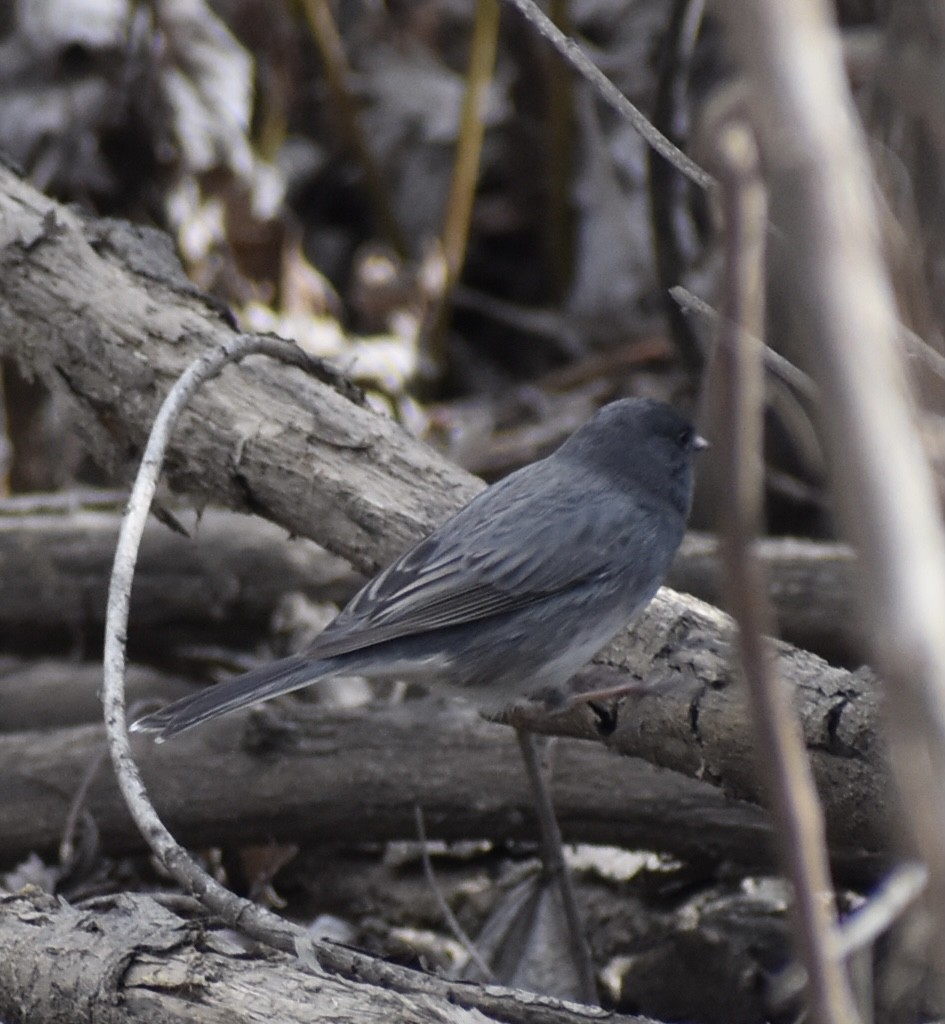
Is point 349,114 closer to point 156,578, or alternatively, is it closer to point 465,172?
point 465,172

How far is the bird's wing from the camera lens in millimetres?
2930

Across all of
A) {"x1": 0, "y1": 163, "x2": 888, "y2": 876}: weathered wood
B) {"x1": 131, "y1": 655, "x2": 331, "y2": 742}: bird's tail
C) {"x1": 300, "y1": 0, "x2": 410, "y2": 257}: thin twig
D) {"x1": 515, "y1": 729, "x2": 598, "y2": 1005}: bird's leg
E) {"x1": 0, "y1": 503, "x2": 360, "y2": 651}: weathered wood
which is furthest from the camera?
{"x1": 300, "y1": 0, "x2": 410, "y2": 257}: thin twig

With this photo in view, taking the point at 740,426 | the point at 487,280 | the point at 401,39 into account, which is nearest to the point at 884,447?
the point at 740,426

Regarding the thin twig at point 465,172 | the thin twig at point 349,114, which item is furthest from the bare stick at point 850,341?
the thin twig at point 349,114

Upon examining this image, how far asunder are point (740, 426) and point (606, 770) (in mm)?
2264

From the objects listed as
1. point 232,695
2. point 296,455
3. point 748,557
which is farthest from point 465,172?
point 748,557

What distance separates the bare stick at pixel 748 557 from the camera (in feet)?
2.86

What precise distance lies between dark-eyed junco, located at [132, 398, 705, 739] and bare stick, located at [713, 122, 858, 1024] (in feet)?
6.16

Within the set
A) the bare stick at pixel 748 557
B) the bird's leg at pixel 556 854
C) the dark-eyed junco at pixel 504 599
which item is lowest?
the bird's leg at pixel 556 854

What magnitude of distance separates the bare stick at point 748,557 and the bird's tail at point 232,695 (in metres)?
1.85

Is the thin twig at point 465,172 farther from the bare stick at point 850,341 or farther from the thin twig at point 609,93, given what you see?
the bare stick at point 850,341

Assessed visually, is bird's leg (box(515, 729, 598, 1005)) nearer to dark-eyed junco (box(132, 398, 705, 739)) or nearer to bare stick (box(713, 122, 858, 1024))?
dark-eyed junco (box(132, 398, 705, 739))

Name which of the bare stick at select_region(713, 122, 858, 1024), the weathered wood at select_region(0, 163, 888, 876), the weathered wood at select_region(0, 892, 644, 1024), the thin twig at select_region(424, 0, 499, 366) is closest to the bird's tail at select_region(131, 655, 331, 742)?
the weathered wood at select_region(0, 163, 888, 876)

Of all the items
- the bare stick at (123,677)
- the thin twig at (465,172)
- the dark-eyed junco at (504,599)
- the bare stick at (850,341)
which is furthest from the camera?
the thin twig at (465,172)
